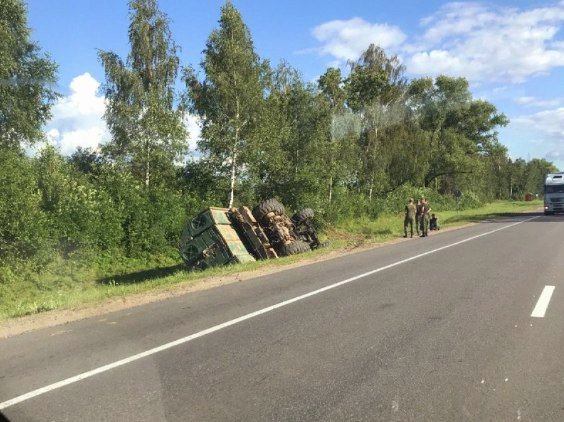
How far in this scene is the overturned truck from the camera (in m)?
17.8

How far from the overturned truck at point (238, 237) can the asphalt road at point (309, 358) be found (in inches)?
283

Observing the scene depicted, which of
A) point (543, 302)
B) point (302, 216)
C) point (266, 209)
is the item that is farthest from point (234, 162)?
point (543, 302)

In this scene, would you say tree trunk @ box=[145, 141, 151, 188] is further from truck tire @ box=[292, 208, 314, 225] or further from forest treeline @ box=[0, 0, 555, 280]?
truck tire @ box=[292, 208, 314, 225]

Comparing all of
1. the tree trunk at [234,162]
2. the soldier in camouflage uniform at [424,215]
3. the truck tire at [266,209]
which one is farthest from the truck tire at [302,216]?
the soldier in camouflage uniform at [424,215]

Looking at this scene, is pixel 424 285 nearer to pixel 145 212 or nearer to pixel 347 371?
pixel 347 371

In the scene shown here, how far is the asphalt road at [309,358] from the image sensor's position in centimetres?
460

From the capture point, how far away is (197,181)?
27109mm

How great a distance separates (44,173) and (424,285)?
16138mm

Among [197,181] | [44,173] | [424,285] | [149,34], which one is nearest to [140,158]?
[197,181]

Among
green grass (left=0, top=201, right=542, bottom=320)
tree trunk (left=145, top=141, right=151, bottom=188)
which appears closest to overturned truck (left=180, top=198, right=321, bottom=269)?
green grass (left=0, top=201, right=542, bottom=320)

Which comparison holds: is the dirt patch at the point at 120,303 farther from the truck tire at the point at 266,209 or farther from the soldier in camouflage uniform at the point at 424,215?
the soldier in camouflage uniform at the point at 424,215

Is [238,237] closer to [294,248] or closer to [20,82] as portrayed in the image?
[294,248]

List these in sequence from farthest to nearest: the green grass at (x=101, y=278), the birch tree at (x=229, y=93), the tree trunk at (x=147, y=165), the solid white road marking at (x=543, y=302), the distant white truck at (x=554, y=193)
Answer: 1. the distant white truck at (x=554, y=193)
2. the tree trunk at (x=147, y=165)
3. the birch tree at (x=229, y=93)
4. the green grass at (x=101, y=278)
5. the solid white road marking at (x=543, y=302)

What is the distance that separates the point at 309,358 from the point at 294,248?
44.4 feet
